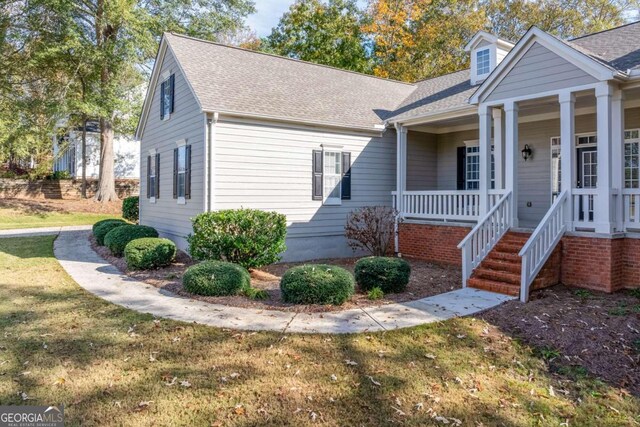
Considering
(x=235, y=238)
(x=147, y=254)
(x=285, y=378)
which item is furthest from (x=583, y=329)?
(x=147, y=254)

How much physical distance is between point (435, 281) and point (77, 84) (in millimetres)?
22786

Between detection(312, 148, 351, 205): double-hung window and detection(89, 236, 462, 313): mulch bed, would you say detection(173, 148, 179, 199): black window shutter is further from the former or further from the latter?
detection(312, 148, 351, 205): double-hung window

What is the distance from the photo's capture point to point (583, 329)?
19.5 ft

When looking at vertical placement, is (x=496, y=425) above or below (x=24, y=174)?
below

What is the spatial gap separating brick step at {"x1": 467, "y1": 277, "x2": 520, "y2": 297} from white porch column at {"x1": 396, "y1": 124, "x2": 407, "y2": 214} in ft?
15.7

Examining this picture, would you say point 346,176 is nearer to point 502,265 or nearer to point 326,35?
point 502,265

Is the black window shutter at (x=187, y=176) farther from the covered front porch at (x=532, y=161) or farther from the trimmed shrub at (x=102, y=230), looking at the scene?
the covered front porch at (x=532, y=161)

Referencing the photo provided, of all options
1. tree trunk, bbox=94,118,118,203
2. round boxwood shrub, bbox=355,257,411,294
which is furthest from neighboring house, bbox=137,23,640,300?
tree trunk, bbox=94,118,118,203

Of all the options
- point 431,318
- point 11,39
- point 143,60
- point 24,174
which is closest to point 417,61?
point 143,60

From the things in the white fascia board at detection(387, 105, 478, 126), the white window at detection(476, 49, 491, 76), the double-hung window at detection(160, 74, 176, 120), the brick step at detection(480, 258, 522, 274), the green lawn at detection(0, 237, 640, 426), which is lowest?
the green lawn at detection(0, 237, 640, 426)

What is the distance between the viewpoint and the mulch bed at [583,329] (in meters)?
5.09

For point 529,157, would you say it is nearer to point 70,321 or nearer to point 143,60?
point 70,321

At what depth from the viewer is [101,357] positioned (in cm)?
495

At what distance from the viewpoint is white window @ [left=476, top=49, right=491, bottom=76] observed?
45.3 ft
